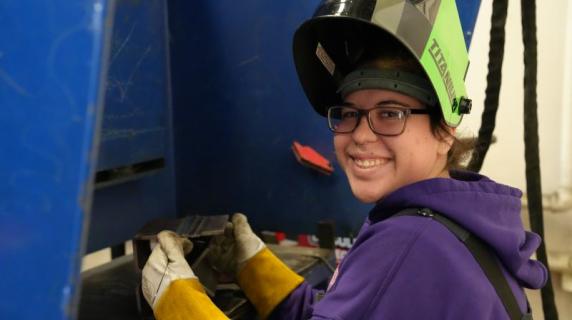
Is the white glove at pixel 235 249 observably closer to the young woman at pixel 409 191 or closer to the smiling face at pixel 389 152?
the young woman at pixel 409 191

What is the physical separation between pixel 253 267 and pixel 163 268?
210 millimetres

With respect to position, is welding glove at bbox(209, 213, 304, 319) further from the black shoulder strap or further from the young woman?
the black shoulder strap

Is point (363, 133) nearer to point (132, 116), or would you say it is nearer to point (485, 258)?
point (485, 258)

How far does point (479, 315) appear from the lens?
2.02 feet

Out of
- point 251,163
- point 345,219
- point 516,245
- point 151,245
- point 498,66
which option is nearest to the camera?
point 516,245

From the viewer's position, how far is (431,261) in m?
0.62

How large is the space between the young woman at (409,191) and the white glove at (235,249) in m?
0.19

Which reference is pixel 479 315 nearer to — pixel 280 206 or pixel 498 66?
pixel 498 66

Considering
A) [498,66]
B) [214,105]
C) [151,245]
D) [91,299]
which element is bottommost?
[91,299]

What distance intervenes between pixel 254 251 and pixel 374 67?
499 mm

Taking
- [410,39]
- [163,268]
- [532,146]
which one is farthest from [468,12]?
[163,268]

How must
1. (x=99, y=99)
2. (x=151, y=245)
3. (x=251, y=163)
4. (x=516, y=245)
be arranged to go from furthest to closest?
(x=251, y=163) < (x=151, y=245) < (x=516, y=245) < (x=99, y=99)

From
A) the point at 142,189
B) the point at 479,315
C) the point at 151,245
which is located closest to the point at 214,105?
the point at 142,189

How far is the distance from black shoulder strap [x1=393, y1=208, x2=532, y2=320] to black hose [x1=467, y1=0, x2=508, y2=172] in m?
0.50
